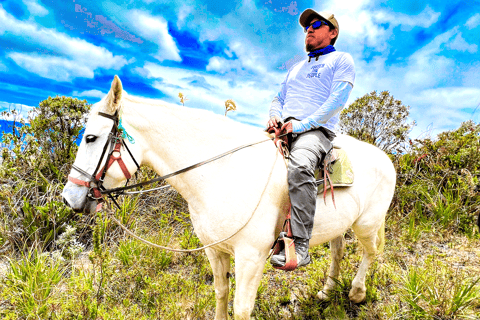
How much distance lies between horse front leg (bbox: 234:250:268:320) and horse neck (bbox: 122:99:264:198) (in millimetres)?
667

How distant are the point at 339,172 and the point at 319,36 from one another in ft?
4.77

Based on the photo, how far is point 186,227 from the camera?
483 centimetres

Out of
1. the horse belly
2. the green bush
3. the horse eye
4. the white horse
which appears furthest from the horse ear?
the green bush

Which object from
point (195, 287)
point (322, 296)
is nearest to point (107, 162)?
point (195, 287)

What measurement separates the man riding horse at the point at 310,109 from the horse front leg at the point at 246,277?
0.14m

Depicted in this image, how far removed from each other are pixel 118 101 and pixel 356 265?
404 cm

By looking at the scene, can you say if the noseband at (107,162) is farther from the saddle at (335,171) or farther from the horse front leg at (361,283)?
the horse front leg at (361,283)

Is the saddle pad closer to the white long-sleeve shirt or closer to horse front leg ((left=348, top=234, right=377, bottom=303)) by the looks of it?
the white long-sleeve shirt

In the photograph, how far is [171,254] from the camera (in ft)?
13.3

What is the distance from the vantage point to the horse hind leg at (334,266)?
11.2ft

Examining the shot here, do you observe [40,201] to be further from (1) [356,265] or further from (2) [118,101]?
(1) [356,265]

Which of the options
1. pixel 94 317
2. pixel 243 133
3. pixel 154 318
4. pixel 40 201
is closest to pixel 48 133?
pixel 40 201

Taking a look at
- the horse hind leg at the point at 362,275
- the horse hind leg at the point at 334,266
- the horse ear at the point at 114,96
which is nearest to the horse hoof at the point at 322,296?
the horse hind leg at the point at 334,266

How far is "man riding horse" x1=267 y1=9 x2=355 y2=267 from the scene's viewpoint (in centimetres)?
219
